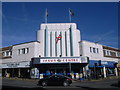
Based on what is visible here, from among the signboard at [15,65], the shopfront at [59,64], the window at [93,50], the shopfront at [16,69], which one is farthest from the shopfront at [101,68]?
the shopfront at [16,69]

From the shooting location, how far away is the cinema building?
102ft

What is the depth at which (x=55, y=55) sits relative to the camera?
32750 mm

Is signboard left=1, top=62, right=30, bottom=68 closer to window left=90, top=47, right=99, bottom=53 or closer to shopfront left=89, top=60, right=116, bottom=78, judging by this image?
shopfront left=89, top=60, right=116, bottom=78

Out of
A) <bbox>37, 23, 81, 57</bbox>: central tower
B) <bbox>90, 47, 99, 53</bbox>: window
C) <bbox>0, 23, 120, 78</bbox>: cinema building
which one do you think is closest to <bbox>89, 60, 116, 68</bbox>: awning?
<bbox>0, 23, 120, 78</bbox>: cinema building

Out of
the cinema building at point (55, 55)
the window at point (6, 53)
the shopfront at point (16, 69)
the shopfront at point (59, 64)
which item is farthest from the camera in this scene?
the window at point (6, 53)

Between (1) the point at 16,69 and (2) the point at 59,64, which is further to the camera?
(1) the point at 16,69

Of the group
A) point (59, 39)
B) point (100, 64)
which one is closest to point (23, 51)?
point (59, 39)

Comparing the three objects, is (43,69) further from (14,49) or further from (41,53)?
(14,49)

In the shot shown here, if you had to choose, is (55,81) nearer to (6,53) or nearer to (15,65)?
(15,65)

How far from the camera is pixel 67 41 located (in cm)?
3344

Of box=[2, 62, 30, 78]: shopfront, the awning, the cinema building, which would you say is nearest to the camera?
the cinema building

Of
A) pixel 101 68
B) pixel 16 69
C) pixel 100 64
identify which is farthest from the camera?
pixel 16 69

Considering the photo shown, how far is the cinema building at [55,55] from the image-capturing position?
1223 inches

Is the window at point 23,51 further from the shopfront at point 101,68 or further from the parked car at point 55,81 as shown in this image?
the parked car at point 55,81
